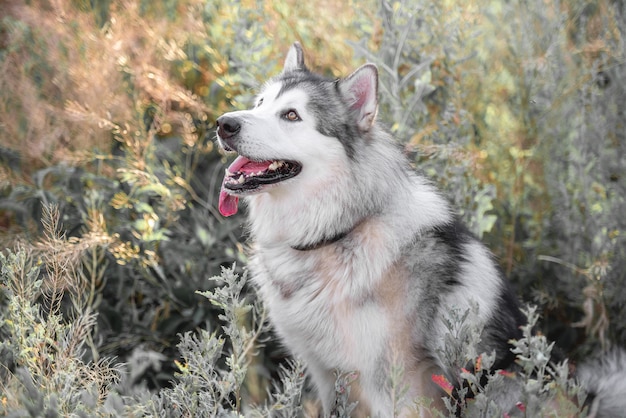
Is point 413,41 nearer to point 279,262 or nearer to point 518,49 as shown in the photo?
point 518,49

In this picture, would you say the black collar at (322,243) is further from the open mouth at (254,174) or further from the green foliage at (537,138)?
the green foliage at (537,138)

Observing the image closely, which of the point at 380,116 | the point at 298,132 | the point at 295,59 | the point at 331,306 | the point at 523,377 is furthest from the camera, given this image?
the point at 380,116

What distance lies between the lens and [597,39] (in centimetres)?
365

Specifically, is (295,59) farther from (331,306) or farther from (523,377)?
(523,377)

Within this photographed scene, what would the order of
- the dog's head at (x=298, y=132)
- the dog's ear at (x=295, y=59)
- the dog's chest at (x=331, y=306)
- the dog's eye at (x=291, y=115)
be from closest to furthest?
the dog's chest at (x=331, y=306) → the dog's head at (x=298, y=132) → the dog's eye at (x=291, y=115) → the dog's ear at (x=295, y=59)

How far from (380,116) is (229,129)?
3.32 ft

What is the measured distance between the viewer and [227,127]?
2410mm

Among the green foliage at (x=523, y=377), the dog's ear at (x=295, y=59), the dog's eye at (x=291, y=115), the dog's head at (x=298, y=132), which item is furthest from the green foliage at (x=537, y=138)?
the green foliage at (x=523, y=377)

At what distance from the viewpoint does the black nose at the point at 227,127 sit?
240 centimetres

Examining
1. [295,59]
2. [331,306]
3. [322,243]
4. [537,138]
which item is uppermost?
[295,59]

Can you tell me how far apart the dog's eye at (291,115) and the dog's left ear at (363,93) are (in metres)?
0.21

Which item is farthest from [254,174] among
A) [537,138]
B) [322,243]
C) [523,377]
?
[537,138]

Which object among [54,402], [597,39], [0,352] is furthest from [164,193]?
[597,39]

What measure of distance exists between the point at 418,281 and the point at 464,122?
3.99ft
